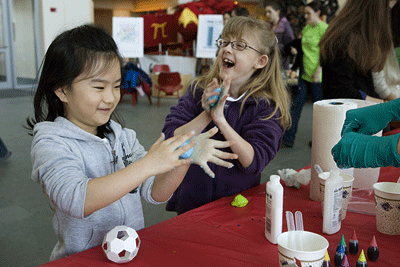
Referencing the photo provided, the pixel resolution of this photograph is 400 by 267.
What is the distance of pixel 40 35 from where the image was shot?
32.8ft

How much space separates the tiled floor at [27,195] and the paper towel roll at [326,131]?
159 cm

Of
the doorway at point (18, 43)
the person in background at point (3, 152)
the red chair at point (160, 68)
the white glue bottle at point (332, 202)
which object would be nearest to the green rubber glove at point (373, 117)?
the white glue bottle at point (332, 202)

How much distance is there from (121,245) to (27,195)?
8.39 ft

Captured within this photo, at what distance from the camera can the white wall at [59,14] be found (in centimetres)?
980

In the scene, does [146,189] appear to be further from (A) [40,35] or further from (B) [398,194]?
(A) [40,35]

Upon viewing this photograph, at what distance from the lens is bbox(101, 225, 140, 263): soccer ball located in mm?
978

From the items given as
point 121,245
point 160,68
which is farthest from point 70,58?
point 160,68

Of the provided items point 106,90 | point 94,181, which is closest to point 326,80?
point 106,90

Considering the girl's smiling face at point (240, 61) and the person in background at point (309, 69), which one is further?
the person in background at point (309, 69)

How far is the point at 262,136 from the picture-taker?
1581mm

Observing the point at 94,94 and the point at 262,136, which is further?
the point at 262,136

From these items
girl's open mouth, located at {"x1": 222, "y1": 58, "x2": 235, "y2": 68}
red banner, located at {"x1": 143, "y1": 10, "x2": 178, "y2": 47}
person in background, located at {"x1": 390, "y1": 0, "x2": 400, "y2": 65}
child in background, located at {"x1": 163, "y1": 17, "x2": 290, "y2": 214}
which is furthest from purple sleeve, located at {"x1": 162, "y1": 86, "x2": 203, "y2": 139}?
red banner, located at {"x1": 143, "y1": 10, "x2": 178, "y2": 47}

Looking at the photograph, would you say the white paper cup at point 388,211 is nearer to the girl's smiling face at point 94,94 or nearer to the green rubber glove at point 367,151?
the green rubber glove at point 367,151

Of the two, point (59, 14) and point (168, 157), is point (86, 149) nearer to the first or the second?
point (168, 157)
